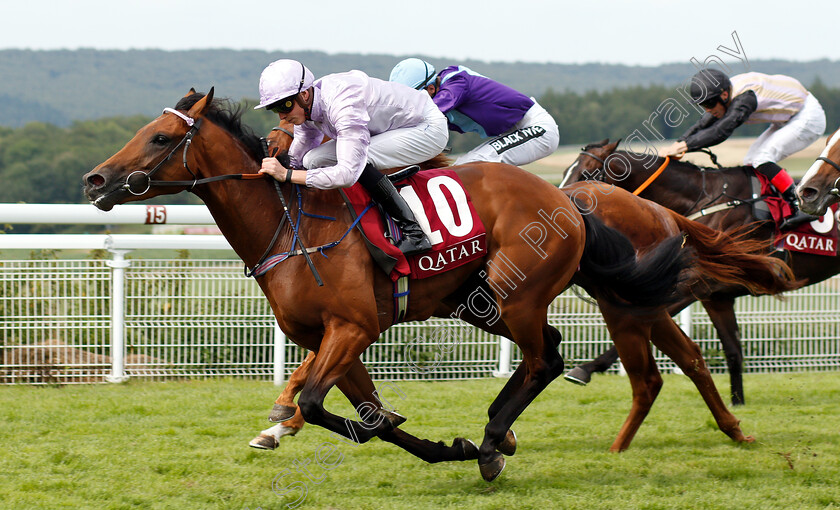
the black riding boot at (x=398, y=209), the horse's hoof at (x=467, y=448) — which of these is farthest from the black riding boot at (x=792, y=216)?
the black riding boot at (x=398, y=209)

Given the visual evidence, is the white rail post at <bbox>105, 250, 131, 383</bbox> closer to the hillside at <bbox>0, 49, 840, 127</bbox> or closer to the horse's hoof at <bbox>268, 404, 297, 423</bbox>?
the horse's hoof at <bbox>268, 404, 297, 423</bbox>

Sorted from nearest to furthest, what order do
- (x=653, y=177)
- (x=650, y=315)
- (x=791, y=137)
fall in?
(x=650, y=315) < (x=653, y=177) < (x=791, y=137)

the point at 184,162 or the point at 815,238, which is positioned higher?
the point at 184,162

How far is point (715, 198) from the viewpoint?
5.19 metres

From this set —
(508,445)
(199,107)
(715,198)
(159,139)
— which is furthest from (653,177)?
(159,139)

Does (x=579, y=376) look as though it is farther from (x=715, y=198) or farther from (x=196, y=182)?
(x=196, y=182)

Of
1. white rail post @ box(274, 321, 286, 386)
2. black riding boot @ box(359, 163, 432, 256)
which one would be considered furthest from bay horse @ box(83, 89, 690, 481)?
white rail post @ box(274, 321, 286, 386)

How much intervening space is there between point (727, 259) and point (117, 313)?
149 inches

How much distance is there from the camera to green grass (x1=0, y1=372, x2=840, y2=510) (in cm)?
338

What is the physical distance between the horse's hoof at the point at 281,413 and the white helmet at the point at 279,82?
158cm

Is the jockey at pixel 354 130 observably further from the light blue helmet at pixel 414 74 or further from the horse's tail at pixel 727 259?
the horse's tail at pixel 727 259

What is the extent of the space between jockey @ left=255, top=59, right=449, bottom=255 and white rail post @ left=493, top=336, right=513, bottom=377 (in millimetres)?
2747

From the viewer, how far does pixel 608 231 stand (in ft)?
12.8

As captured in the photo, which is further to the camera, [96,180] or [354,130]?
[354,130]
